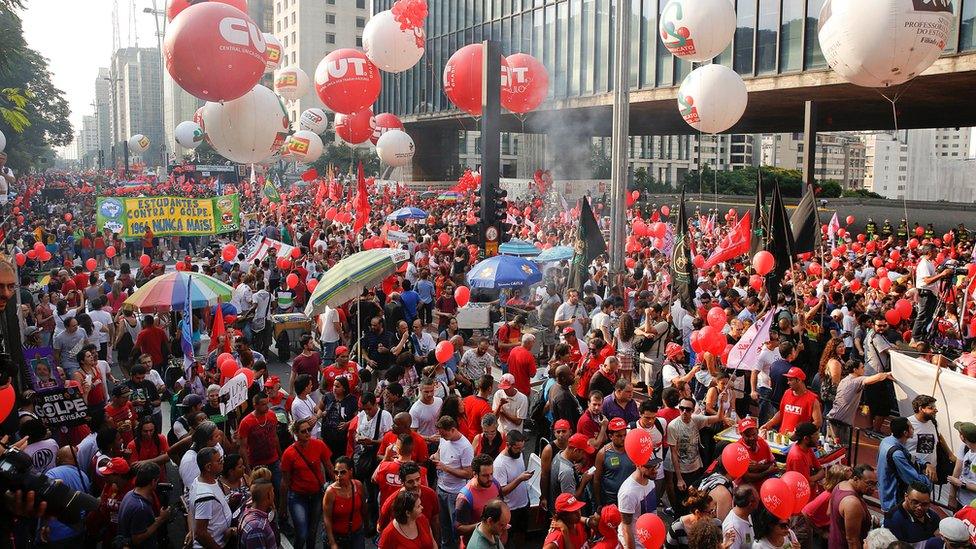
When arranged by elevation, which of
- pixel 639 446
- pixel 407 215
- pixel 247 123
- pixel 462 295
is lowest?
pixel 639 446

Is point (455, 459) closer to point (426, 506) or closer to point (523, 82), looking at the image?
point (426, 506)

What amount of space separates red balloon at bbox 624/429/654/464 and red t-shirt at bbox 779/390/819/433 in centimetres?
218

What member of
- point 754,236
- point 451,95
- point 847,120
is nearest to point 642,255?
point 754,236

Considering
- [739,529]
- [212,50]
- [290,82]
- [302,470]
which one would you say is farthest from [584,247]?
[290,82]

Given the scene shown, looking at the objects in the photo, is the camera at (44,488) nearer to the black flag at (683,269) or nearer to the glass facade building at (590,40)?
the black flag at (683,269)

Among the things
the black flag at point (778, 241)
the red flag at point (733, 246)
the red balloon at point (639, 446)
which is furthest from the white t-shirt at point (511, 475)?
the red flag at point (733, 246)

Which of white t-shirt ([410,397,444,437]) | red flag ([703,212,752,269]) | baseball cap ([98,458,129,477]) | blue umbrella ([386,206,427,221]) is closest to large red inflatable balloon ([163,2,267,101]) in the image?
white t-shirt ([410,397,444,437])

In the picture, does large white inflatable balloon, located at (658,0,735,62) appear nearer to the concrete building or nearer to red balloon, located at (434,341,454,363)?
red balloon, located at (434,341,454,363)

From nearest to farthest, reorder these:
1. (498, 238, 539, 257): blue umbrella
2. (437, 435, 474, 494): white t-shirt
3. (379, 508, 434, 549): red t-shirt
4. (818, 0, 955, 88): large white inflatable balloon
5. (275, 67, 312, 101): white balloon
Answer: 1. (379, 508, 434, 549): red t-shirt
2. (437, 435, 474, 494): white t-shirt
3. (818, 0, 955, 88): large white inflatable balloon
4. (498, 238, 539, 257): blue umbrella
5. (275, 67, 312, 101): white balloon

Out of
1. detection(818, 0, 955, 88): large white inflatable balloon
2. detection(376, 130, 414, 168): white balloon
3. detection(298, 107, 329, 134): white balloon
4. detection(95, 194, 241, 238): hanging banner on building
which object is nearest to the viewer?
detection(818, 0, 955, 88): large white inflatable balloon

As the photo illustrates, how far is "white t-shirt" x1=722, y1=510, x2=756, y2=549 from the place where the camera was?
5309mm

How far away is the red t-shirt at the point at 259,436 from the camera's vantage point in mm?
6859

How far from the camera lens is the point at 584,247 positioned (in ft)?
47.8

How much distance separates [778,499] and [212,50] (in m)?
8.88
